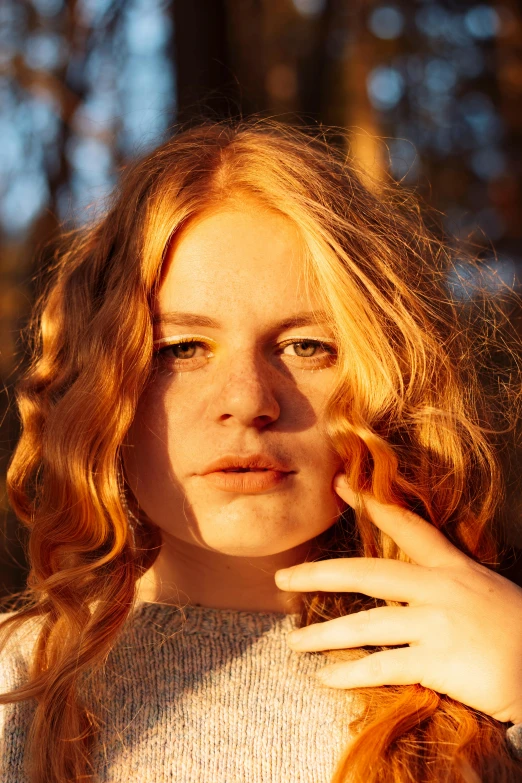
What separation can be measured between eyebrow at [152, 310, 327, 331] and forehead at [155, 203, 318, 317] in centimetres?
2

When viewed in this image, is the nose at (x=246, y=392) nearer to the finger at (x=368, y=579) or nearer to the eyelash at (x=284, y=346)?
the eyelash at (x=284, y=346)

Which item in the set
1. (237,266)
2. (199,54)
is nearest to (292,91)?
(199,54)

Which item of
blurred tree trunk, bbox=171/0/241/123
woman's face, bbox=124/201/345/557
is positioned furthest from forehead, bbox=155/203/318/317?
blurred tree trunk, bbox=171/0/241/123

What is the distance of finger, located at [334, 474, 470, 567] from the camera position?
72.2 inches

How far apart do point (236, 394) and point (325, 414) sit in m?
0.24

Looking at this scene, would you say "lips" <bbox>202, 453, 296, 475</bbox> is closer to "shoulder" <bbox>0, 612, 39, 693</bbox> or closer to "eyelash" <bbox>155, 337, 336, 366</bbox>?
"eyelash" <bbox>155, 337, 336, 366</bbox>

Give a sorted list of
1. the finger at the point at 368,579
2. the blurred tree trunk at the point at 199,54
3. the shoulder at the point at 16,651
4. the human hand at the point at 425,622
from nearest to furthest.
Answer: the human hand at the point at 425,622 → the finger at the point at 368,579 → the shoulder at the point at 16,651 → the blurred tree trunk at the point at 199,54

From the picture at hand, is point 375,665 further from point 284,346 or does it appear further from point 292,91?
point 292,91

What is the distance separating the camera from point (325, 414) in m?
1.83

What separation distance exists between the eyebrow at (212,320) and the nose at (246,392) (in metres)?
0.09

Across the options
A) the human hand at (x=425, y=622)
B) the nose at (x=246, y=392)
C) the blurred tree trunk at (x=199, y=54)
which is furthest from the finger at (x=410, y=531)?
the blurred tree trunk at (x=199, y=54)

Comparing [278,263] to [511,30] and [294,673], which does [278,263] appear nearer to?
[294,673]

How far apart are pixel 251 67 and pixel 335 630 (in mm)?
4829

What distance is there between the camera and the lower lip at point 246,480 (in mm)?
1729
